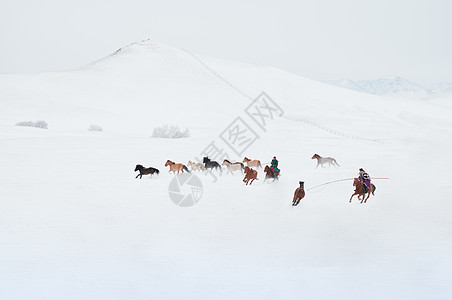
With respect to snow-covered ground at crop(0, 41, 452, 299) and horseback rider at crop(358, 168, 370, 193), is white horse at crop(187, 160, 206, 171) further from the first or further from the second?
horseback rider at crop(358, 168, 370, 193)

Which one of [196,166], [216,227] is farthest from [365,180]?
[196,166]

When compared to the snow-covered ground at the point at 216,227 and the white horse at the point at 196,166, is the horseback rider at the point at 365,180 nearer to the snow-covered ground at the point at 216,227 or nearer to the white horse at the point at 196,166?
the snow-covered ground at the point at 216,227

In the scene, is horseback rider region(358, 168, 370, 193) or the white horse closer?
horseback rider region(358, 168, 370, 193)

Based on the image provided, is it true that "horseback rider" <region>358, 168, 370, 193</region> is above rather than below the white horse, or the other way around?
above

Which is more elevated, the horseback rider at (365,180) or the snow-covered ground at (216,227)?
the horseback rider at (365,180)

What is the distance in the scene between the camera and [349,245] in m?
8.68

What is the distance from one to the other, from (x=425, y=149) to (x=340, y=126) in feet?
69.1

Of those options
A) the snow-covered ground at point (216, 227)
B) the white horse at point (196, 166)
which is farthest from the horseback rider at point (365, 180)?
the white horse at point (196, 166)

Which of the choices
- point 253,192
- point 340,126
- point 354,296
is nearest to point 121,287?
point 354,296

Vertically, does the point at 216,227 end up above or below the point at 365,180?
below

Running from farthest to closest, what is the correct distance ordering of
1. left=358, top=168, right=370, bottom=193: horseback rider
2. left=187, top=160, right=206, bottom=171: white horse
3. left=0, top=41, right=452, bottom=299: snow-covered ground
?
left=187, top=160, right=206, bottom=171: white horse, left=358, top=168, right=370, bottom=193: horseback rider, left=0, top=41, right=452, bottom=299: snow-covered ground

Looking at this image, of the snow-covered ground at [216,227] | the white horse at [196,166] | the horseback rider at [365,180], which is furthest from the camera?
the white horse at [196,166]

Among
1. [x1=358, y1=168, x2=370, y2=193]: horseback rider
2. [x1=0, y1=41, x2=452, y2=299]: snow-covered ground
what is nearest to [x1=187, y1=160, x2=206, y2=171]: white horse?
[x1=0, y1=41, x2=452, y2=299]: snow-covered ground

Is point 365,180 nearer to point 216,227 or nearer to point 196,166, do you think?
point 216,227
